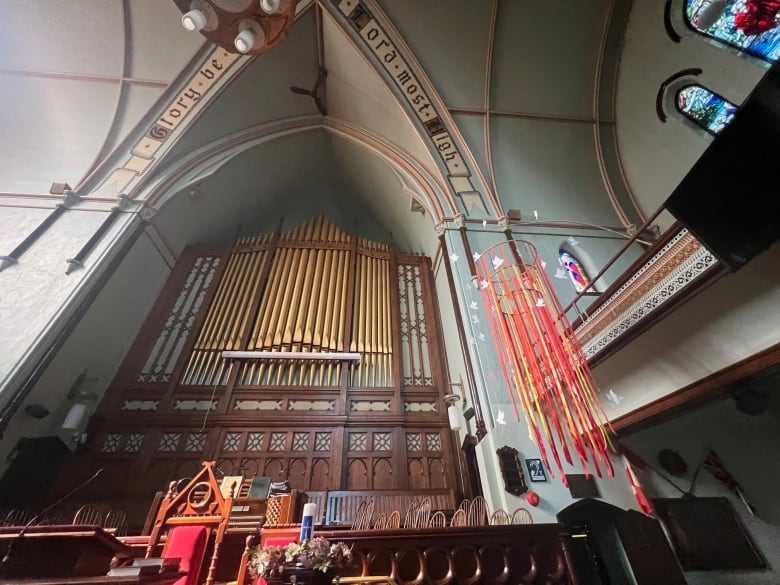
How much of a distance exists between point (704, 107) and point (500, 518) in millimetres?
5839

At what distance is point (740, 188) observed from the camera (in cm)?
179

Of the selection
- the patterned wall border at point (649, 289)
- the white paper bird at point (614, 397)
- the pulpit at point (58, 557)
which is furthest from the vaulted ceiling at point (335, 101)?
the pulpit at point (58, 557)

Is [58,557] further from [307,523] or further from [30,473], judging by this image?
[30,473]

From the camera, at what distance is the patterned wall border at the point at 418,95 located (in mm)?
5664

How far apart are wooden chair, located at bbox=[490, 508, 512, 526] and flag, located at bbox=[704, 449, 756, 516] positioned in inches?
127

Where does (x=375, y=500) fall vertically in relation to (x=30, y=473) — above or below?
below

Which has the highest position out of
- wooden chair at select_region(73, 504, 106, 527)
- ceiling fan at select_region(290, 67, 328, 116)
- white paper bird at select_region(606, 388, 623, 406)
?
ceiling fan at select_region(290, 67, 328, 116)

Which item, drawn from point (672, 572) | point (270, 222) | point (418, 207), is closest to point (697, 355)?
point (672, 572)

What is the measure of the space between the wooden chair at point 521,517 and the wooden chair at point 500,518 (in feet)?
0.17

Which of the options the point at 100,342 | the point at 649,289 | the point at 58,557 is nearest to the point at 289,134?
the point at 100,342

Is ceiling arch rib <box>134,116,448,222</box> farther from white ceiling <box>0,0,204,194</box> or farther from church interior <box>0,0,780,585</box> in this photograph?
white ceiling <box>0,0,204,194</box>

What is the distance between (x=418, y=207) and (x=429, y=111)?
5.61 feet

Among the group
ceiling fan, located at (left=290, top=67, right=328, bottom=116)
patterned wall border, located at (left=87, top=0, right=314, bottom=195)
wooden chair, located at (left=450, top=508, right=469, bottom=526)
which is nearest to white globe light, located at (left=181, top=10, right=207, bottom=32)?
patterned wall border, located at (left=87, top=0, right=314, bottom=195)

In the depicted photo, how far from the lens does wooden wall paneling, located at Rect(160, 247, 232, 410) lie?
14.7 ft
